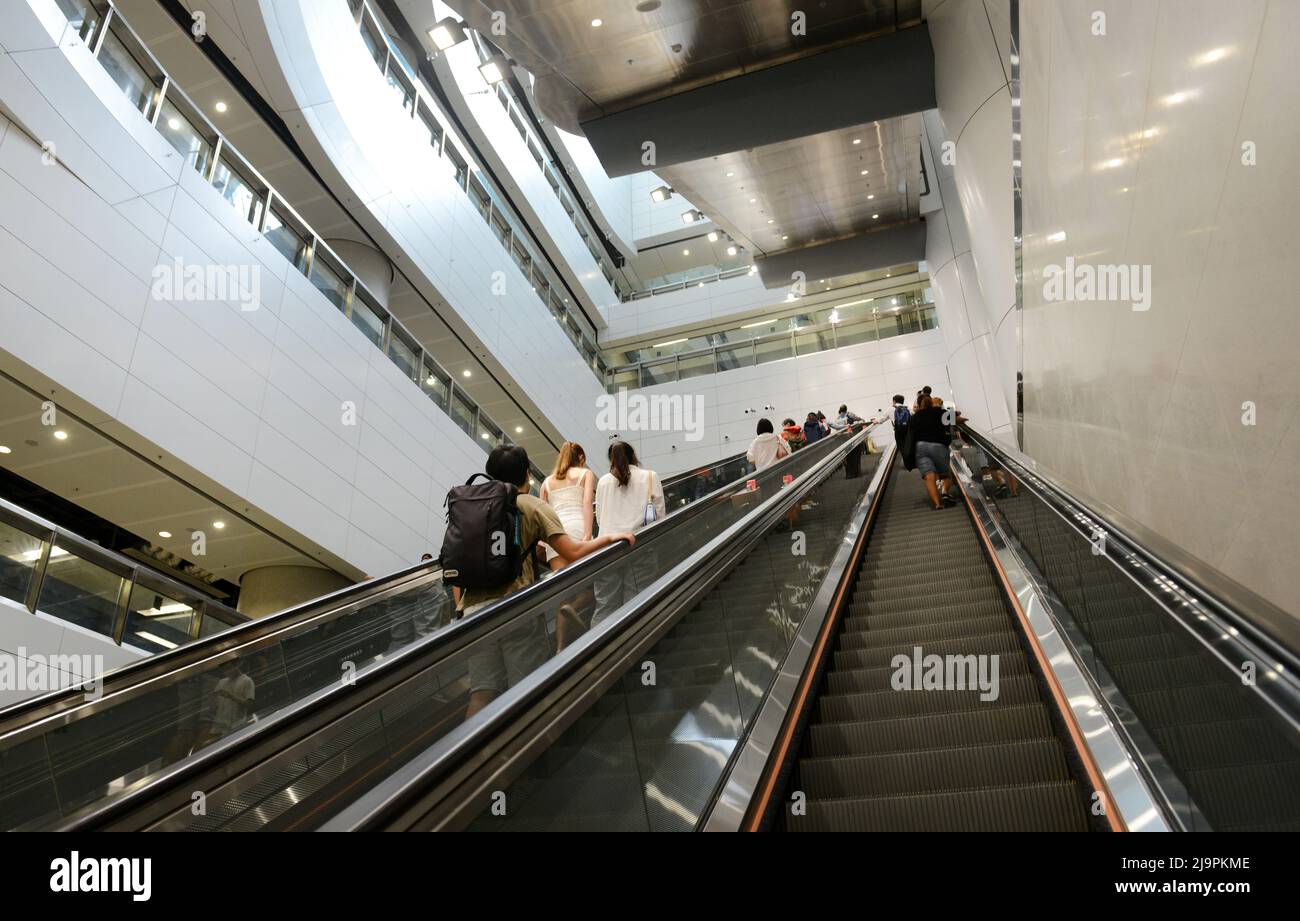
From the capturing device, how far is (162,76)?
8703mm

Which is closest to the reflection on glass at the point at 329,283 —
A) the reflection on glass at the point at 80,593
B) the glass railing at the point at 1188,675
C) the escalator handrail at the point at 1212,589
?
the reflection on glass at the point at 80,593

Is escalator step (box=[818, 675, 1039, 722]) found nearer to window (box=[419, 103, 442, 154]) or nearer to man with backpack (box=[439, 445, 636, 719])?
→ man with backpack (box=[439, 445, 636, 719])

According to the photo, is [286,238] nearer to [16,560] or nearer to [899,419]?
[16,560]

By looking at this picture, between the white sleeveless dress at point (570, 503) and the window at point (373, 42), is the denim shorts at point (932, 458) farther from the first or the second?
the window at point (373, 42)

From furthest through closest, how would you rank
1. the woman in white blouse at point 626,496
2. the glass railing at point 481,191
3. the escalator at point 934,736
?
the glass railing at point 481,191, the woman in white blouse at point 626,496, the escalator at point 934,736

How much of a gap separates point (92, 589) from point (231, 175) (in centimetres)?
558

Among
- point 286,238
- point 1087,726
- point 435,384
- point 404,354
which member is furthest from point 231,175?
point 1087,726

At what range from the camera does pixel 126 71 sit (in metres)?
8.19

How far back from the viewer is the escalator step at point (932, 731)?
3.41m

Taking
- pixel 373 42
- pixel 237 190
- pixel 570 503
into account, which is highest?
pixel 373 42

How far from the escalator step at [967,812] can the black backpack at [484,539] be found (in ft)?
4.89
